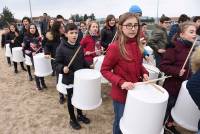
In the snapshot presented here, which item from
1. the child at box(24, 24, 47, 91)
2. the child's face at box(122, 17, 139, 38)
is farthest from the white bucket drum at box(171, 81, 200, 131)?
the child at box(24, 24, 47, 91)

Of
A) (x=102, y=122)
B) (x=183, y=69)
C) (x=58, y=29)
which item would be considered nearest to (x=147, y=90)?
(x=183, y=69)

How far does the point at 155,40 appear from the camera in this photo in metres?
4.81

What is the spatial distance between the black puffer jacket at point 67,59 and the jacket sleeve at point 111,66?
100 centimetres

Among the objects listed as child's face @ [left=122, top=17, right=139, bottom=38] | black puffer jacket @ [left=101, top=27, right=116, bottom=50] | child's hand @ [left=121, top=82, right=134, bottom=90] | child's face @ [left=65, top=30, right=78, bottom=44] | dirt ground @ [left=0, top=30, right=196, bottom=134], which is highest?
child's face @ [left=122, top=17, right=139, bottom=38]

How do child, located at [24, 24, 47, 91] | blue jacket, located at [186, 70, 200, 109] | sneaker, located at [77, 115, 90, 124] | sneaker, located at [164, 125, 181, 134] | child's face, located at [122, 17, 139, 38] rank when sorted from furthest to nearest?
child, located at [24, 24, 47, 91] → sneaker, located at [77, 115, 90, 124] → sneaker, located at [164, 125, 181, 134] → child's face, located at [122, 17, 139, 38] → blue jacket, located at [186, 70, 200, 109]

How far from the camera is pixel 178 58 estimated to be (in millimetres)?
2787

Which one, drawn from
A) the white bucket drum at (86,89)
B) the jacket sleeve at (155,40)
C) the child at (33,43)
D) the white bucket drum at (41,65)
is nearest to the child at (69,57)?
the white bucket drum at (86,89)

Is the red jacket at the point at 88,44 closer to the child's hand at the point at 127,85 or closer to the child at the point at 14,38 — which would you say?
the child's hand at the point at 127,85

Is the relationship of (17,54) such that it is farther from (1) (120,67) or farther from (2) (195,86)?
(2) (195,86)

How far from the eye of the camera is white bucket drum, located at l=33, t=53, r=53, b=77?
482cm

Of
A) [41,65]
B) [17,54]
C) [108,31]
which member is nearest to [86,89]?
[41,65]

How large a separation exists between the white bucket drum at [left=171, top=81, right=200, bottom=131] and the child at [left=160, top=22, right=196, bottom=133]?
0.25 meters

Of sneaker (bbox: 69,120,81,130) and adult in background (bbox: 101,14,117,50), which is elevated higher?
adult in background (bbox: 101,14,117,50)

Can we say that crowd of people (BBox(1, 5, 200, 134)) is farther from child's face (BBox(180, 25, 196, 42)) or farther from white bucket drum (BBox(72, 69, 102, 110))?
white bucket drum (BBox(72, 69, 102, 110))
